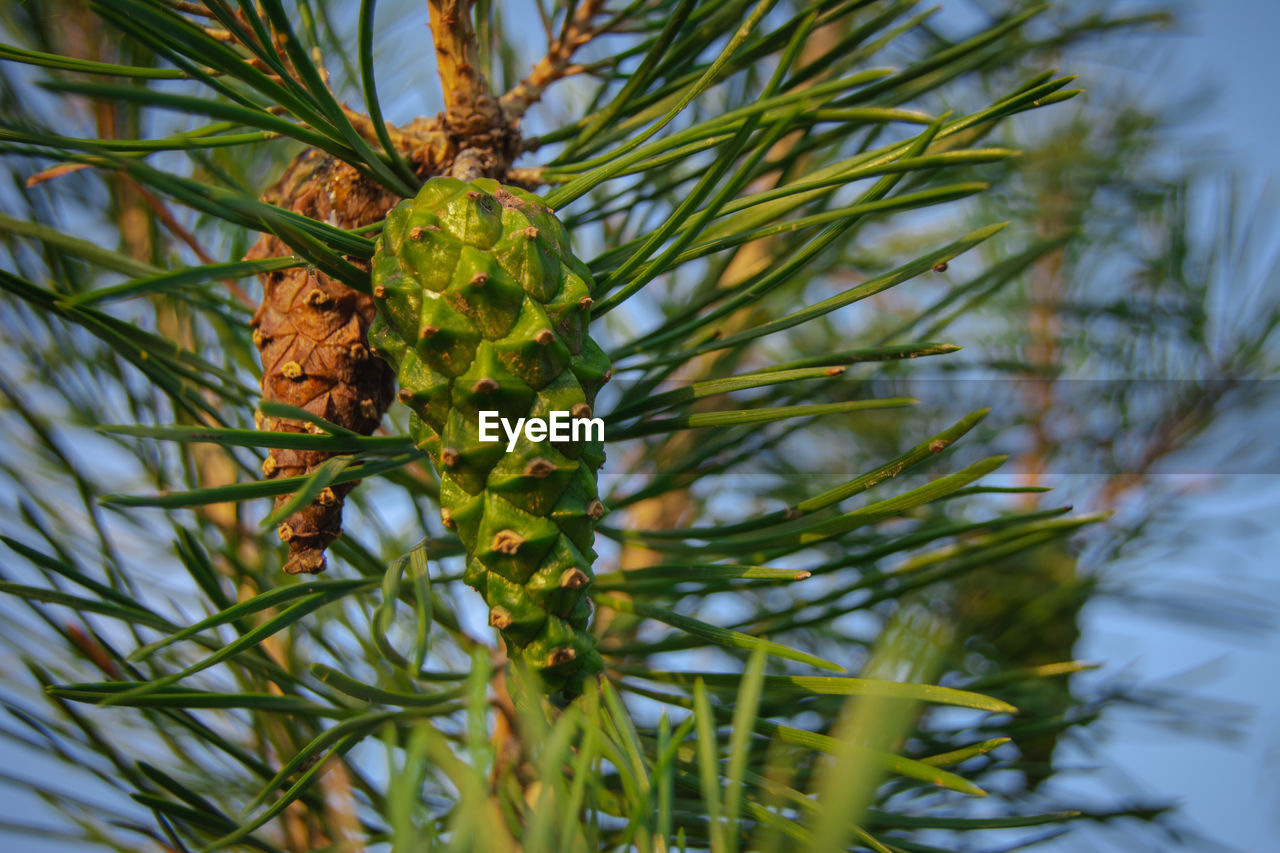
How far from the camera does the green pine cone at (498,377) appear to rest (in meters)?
0.40

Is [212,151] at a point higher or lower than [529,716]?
higher

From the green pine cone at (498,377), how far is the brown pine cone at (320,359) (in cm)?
7

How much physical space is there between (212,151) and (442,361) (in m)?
0.61

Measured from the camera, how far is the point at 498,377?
0.39m

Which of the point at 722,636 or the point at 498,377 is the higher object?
the point at 498,377

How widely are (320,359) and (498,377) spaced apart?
0.45ft

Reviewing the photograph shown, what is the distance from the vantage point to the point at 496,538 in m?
0.40

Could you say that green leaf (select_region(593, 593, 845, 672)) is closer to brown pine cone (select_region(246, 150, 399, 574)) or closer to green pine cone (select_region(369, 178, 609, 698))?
green pine cone (select_region(369, 178, 609, 698))

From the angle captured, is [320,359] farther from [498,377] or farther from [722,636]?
[722,636]

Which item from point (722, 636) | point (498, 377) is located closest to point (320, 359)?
point (498, 377)

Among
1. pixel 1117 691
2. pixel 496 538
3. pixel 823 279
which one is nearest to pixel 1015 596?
pixel 1117 691

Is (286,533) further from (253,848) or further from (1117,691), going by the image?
(1117,691)

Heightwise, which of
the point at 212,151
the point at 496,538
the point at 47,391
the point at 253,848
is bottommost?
the point at 253,848

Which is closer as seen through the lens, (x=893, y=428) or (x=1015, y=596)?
(x=1015, y=596)
